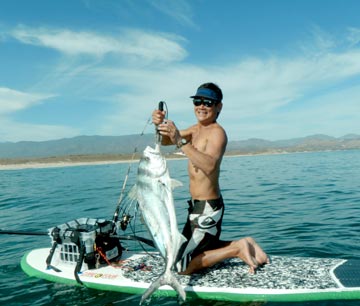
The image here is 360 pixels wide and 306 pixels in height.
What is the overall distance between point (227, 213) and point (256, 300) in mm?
10166

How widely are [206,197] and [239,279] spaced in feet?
5.85

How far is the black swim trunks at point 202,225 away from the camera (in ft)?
22.5

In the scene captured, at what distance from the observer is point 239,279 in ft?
23.7

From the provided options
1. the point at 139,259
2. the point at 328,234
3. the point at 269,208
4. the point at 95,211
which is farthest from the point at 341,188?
the point at 139,259

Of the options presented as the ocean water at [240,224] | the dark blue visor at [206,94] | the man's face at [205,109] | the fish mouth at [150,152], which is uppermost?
the dark blue visor at [206,94]

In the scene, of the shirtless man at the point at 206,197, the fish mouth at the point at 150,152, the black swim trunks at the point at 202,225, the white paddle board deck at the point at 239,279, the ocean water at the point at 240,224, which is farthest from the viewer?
the ocean water at the point at 240,224

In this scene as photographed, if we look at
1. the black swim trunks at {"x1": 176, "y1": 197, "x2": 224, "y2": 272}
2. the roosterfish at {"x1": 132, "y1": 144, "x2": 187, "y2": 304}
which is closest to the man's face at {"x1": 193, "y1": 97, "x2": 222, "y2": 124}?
the black swim trunks at {"x1": 176, "y1": 197, "x2": 224, "y2": 272}

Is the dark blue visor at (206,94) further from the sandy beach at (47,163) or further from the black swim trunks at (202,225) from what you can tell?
the sandy beach at (47,163)

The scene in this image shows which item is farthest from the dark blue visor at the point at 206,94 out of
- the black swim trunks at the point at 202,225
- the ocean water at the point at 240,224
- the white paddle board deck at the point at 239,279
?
the ocean water at the point at 240,224

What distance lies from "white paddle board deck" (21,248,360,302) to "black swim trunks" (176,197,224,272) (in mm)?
737

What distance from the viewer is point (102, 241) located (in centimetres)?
826

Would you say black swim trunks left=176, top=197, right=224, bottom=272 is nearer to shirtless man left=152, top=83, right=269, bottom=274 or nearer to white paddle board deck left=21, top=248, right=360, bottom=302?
shirtless man left=152, top=83, right=269, bottom=274

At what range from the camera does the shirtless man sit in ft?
21.4

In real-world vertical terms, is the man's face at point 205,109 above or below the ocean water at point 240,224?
above
